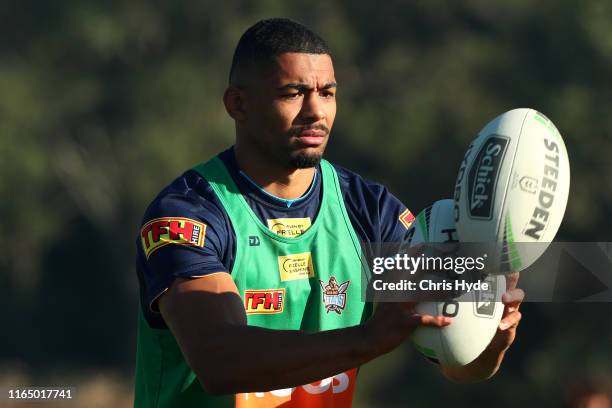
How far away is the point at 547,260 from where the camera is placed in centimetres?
1883

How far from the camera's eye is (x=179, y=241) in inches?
192

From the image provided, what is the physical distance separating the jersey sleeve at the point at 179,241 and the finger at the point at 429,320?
0.92 metres

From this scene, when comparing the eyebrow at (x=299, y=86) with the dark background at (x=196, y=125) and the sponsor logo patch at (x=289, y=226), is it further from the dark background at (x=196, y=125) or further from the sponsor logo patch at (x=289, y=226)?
the dark background at (x=196, y=125)

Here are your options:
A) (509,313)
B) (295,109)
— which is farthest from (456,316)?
(295,109)

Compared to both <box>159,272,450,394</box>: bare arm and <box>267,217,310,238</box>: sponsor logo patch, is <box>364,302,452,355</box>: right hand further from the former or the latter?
<box>267,217,310,238</box>: sponsor logo patch

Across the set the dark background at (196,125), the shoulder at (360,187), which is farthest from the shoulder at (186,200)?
the dark background at (196,125)

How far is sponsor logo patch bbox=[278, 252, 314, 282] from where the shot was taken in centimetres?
524

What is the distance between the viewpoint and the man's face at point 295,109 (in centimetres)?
519

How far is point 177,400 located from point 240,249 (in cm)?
65

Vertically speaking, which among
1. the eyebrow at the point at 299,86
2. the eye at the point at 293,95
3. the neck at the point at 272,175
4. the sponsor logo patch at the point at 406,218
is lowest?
the sponsor logo patch at the point at 406,218

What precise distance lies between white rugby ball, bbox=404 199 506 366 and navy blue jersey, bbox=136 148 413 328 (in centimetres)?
84

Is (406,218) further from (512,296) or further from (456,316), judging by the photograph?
(456,316)

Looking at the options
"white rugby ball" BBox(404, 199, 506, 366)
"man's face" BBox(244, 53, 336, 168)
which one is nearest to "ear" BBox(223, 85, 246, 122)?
"man's face" BBox(244, 53, 336, 168)

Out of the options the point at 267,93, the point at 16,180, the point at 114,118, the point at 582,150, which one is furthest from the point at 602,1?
the point at 267,93
